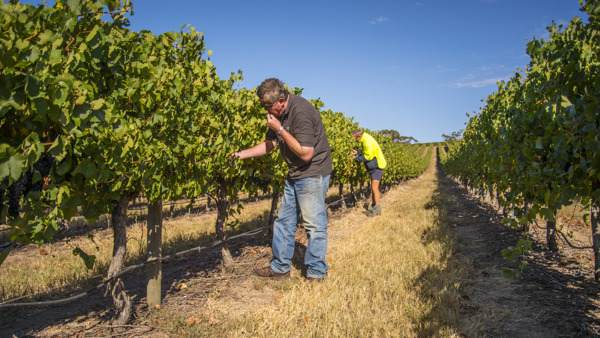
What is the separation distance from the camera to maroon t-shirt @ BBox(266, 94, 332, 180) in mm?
3365

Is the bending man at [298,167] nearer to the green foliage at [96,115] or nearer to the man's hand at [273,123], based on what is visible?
the man's hand at [273,123]

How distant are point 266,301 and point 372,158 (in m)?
5.69

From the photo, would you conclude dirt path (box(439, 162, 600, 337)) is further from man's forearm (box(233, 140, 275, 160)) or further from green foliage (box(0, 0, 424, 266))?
green foliage (box(0, 0, 424, 266))

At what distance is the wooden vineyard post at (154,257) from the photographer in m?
3.30

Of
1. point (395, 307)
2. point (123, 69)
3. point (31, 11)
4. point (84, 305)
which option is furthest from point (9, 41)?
point (395, 307)

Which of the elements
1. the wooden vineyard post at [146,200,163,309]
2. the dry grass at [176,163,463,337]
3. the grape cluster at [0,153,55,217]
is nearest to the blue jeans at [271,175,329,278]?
the dry grass at [176,163,463,337]

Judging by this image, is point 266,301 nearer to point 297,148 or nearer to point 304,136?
point 297,148

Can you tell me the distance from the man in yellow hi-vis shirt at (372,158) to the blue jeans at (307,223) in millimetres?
4597

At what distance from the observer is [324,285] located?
3531mm

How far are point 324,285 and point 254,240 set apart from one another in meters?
2.81

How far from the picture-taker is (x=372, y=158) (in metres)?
8.46

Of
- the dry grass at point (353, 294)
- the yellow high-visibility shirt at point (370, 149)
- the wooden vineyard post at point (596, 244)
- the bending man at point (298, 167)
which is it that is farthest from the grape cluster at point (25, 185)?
the yellow high-visibility shirt at point (370, 149)

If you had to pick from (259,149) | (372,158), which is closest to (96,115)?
(259,149)

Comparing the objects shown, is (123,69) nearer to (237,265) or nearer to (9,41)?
(9,41)
